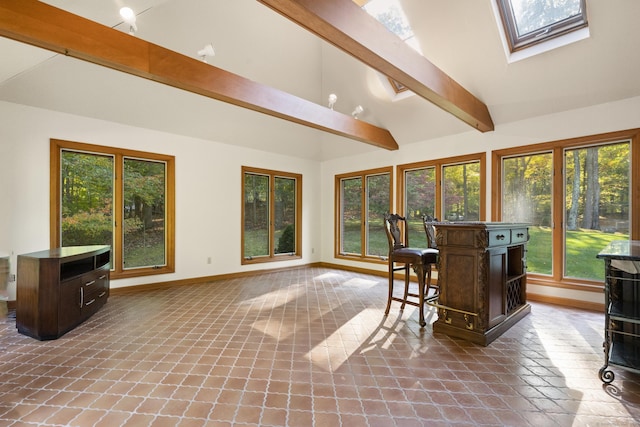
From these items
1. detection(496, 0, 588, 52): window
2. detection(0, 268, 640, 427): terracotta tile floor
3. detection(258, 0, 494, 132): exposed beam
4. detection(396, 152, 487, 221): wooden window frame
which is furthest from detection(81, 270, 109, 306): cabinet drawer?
detection(496, 0, 588, 52): window

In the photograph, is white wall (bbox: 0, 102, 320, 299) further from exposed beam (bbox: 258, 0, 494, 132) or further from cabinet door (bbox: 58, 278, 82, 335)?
exposed beam (bbox: 258, 0, 494, 132)

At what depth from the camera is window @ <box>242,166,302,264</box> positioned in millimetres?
6023

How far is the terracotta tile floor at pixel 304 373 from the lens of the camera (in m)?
1.72

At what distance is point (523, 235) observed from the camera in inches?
132

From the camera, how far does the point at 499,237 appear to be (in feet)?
9.31

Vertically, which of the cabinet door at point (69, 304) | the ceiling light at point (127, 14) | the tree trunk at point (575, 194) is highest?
the ceiling light at point (127, 14)

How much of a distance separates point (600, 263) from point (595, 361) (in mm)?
2047

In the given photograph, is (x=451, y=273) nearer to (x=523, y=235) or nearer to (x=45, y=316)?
(x=523, y=235)

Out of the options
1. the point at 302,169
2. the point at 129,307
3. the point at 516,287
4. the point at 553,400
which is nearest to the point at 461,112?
the point at 516,287

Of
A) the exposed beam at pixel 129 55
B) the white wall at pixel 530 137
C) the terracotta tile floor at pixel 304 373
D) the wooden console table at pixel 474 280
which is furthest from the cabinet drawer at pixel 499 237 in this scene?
the exposed beam at pixel 129 55

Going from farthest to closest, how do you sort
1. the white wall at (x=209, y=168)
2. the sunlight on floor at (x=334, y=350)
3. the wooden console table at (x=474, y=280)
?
the white wall at (x=209, y=168), the wooden console table at (x=474, y=280), the sunlight on floor at (x=334, y=350)

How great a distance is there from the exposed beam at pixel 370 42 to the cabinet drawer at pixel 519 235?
5.26 ft

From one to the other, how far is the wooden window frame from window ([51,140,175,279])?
163 inches

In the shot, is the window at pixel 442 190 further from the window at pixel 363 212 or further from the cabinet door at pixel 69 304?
the cabinet door at pixel 69 304
